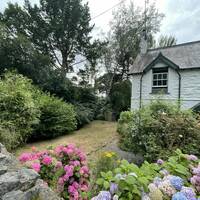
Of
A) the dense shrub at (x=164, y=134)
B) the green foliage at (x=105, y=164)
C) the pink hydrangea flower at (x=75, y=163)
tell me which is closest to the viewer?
the green foliage at (x=105, y=164)

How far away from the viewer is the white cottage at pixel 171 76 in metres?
11.1

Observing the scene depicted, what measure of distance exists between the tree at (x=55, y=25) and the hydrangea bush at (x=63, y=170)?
15887 millimetres

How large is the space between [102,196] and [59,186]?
2.03m

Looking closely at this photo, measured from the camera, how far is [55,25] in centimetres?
1886

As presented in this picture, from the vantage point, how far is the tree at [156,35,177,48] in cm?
2275

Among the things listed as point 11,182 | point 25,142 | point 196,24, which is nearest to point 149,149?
point 11,182

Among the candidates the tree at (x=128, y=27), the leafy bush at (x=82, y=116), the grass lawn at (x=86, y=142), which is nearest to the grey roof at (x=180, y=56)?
the leafy bush at (x=82, y=116)

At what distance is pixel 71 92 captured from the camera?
14117 millimetres

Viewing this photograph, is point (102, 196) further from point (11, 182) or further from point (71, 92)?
point (71, 92)

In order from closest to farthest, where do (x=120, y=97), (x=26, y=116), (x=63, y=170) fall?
(x=63, y=170) < (x=26, y=116) < (x=120, y=97)

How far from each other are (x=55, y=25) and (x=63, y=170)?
1839 cm

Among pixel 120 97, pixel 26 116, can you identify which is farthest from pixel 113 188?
pixel 120 97

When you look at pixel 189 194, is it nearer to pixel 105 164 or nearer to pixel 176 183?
pixel 176 183

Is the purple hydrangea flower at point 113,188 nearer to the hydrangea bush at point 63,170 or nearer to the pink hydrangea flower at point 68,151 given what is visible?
the hydrangea bush at point 63,170
